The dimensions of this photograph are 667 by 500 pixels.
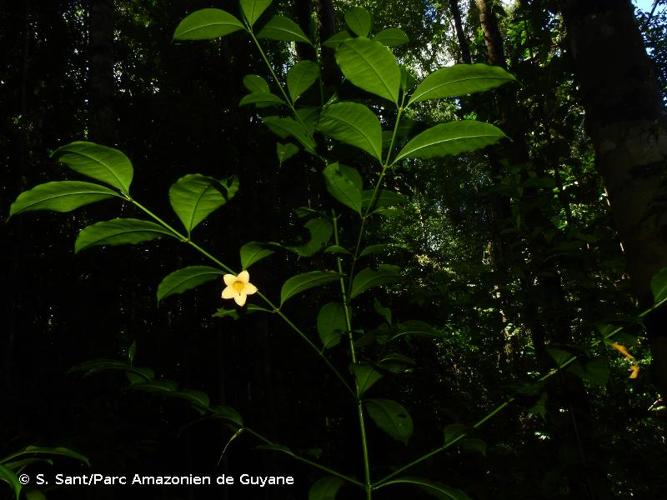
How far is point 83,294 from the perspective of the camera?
4.31 metres

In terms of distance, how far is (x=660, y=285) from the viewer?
70 centimetres

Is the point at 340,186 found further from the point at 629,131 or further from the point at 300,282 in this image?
the point at 629,131

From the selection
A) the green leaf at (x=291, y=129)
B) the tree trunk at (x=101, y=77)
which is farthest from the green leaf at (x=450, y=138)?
the tree trunk at (x=101, y=77)

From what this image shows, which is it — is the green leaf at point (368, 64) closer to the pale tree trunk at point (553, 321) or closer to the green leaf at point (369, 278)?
the green leaf at point (369, 278)

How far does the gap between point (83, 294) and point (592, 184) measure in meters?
4.29

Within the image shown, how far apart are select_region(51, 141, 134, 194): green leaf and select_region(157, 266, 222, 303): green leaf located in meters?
0.17

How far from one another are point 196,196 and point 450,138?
38 centimetres

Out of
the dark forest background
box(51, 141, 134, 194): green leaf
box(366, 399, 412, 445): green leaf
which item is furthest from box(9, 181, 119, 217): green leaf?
the dark forest background

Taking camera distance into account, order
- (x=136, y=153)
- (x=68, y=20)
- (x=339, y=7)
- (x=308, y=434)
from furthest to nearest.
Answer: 1. (x=339, y=7)
2. (x=68, y=20)
3. (x=136, y=153)
4. (x=308, y=434)

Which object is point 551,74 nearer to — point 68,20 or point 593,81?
point 593,81

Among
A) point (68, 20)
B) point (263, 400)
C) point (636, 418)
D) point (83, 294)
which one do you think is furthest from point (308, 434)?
point (68, 20)

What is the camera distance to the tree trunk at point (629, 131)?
1.02 metres

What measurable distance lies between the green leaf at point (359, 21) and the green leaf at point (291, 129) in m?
0.17

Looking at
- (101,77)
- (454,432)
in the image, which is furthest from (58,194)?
(101,77)
